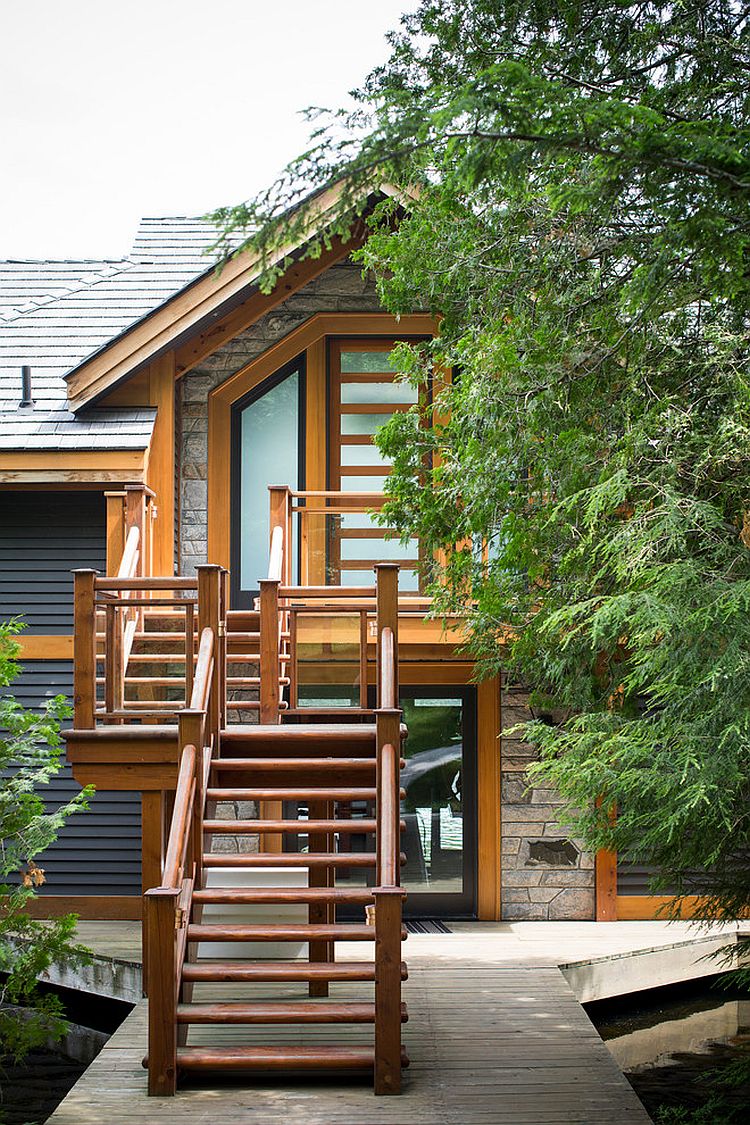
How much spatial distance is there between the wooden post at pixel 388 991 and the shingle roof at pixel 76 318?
503 centimetres

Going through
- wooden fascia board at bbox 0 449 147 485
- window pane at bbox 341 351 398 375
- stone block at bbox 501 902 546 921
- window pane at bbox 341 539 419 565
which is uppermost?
window pane at bbox 341 351 398 375

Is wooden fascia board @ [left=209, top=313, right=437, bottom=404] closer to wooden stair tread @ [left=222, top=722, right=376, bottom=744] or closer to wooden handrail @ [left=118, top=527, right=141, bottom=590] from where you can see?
wooden handrail @ [left=118, top=527, right=141, bottom=590]

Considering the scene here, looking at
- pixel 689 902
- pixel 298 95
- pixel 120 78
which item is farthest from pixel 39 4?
pixel 689 902

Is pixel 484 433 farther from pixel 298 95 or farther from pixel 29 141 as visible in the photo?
pixel 29 141

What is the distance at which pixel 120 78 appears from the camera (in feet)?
117

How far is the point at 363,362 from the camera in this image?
1098 centimetres

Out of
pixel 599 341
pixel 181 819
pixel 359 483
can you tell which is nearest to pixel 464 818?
pixel 359 483

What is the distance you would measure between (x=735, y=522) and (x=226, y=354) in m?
5.44

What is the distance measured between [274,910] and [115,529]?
3107mm

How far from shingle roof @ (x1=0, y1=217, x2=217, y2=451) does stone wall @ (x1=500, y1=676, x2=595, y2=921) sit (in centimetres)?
407

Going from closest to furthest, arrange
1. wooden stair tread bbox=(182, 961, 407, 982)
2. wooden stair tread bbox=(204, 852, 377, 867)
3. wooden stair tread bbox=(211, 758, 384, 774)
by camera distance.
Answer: wooden stair tread bbox=(182, 961, 407, 982) → wooden stair tread bbox=(204, 852, 377, 867) → wooden stair tread bbox=(211, 758, 384, 774)

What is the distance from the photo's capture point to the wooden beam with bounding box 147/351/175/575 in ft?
32.9

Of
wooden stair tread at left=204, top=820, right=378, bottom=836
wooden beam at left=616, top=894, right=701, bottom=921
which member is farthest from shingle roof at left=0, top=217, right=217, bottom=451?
wooden beam at left=616, top=894, right=701, bottom=921

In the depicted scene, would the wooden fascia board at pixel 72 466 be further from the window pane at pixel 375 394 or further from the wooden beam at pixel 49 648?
the window pane at pixel 375 394
